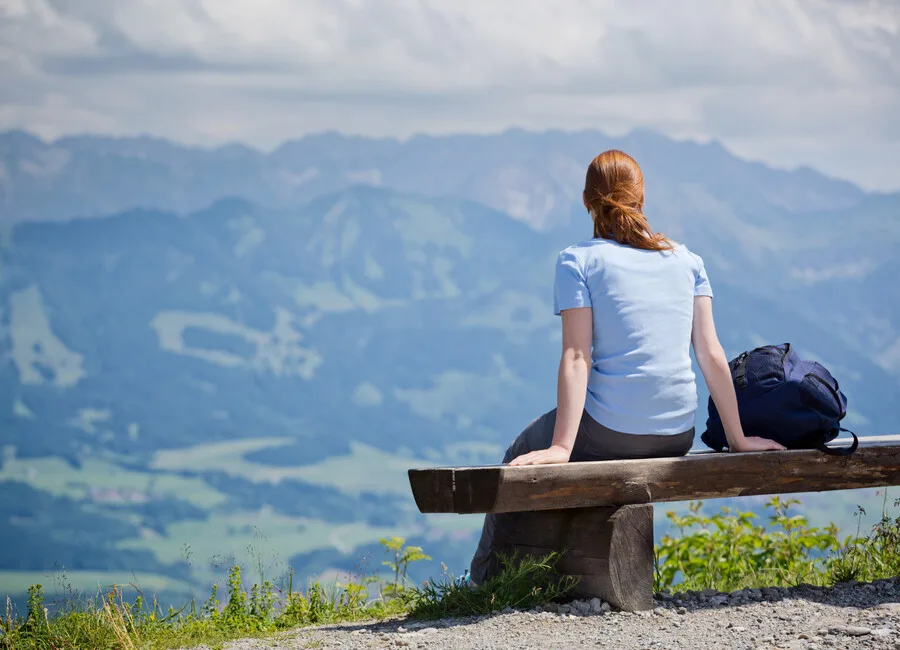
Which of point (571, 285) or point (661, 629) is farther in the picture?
point (571, 285)

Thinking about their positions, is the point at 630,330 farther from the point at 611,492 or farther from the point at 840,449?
the point at 840,449

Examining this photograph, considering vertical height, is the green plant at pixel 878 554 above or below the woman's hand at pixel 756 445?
below

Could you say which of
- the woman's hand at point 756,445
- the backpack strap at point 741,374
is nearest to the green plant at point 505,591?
the woman's hand at point 756,445

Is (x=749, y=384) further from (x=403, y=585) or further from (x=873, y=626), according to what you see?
(x=403, y=585)

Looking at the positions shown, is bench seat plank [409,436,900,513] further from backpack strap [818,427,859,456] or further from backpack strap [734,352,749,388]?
backpack strap [734,352,749,388]

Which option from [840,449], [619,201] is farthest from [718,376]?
[619,201]

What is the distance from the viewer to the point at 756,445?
3.62 meters

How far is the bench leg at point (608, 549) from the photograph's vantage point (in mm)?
3334

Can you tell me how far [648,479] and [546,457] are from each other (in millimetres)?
370

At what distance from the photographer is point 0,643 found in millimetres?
3430

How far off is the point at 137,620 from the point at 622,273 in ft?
6.61

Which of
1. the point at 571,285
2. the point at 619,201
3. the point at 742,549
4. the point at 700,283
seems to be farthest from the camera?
the point at 742,549

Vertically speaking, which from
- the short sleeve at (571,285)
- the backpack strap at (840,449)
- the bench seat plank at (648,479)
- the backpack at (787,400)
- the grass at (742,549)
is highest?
the short sleeve at (571,285)

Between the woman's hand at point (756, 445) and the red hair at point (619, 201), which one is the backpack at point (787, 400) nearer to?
the woman's hand at point (756, 445)
